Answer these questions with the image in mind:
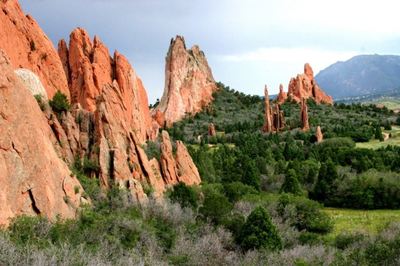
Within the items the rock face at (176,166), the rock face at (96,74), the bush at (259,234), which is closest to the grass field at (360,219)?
the bush at (259,234)

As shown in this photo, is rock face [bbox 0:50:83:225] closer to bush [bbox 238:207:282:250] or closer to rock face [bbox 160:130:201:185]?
bush [bbox 238:207:282:250]

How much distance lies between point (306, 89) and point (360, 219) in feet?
384

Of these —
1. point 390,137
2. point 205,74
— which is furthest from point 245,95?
point 390,137

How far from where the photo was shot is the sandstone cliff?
549 feet

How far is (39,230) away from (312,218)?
31.2 metres

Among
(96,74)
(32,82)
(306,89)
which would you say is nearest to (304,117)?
(306,89)

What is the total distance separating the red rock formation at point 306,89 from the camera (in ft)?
549

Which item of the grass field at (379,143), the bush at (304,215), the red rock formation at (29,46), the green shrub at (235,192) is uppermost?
the red rock formation at (29,46)

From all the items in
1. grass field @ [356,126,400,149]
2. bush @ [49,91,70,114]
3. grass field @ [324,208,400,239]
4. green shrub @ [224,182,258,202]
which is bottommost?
grass field @ [324,208,400,239]

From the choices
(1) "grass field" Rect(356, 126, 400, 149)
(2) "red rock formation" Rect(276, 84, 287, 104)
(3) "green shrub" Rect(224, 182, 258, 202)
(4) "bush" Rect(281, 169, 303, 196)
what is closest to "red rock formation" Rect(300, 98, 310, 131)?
(1) "grass field" Rect(356, 126, 400, 149)

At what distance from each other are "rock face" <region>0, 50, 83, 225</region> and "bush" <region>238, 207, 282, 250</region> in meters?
13.1

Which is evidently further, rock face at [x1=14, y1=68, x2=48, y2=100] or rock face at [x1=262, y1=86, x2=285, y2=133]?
rock face at [x1=262, y1=86, x2=285, y2=133]

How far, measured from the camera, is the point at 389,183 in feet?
215

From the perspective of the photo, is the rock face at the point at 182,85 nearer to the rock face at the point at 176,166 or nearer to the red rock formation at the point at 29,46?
the rock face at the point at 176,166
